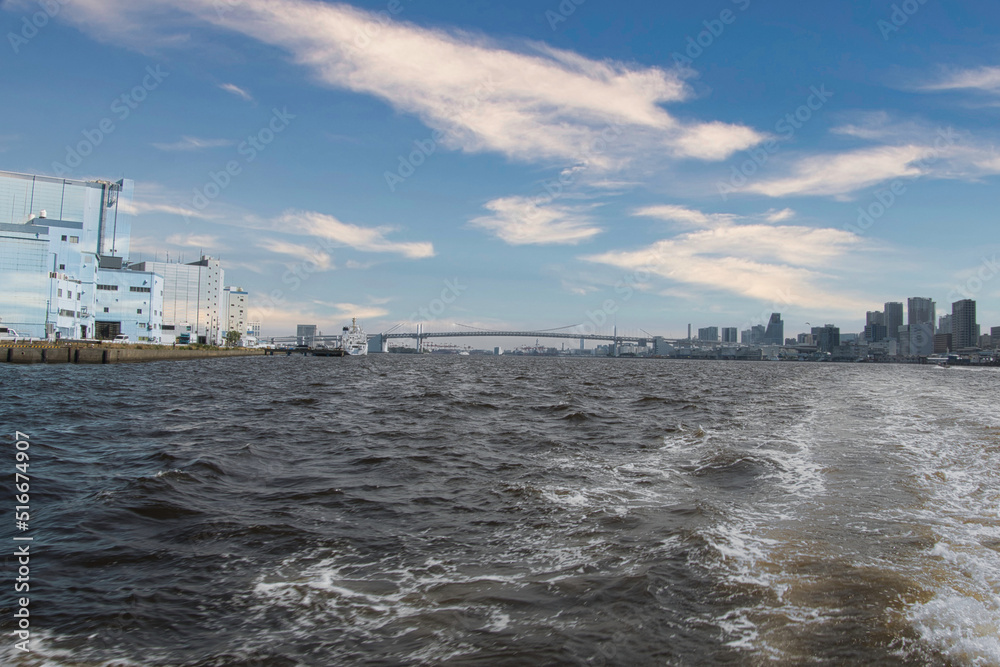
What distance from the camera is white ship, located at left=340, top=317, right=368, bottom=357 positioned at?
155 m

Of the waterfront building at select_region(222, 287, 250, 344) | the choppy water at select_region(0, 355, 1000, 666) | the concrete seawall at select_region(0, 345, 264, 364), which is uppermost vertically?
the waterfront building at select_region(222, 287, 250, 344)

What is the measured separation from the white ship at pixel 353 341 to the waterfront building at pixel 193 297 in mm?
43994

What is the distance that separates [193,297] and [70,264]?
35.6 m

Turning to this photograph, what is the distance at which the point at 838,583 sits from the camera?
523 centimetres

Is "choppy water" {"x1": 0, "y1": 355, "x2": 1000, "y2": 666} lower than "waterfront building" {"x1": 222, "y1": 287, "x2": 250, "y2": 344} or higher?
lower

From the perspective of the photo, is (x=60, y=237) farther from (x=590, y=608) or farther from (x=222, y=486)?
(x=590, y=608)

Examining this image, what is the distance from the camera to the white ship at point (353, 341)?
155 metres

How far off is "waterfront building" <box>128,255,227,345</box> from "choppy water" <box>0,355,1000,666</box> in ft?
337

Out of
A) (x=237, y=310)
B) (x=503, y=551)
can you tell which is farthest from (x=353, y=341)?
(x=503, y=551)

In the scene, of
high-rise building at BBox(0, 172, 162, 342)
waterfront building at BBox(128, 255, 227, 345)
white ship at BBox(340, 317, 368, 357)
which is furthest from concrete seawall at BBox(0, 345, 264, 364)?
white ship at BBox(340, 317, 368, 357)

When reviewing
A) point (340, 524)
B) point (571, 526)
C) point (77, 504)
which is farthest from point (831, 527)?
point (77, 504)

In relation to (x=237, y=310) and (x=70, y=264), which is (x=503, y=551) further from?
(x=237, y=310)

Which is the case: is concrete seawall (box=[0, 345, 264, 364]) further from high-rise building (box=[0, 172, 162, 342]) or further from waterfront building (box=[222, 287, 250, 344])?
waterfront building (box=[222, 287, 250, 344])

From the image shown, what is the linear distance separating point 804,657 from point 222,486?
8.31 meters
